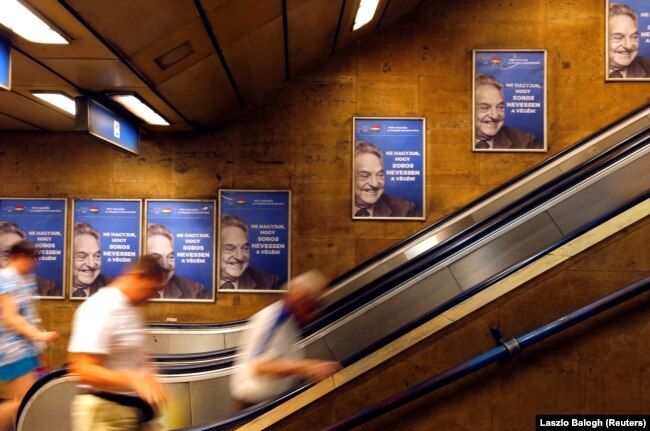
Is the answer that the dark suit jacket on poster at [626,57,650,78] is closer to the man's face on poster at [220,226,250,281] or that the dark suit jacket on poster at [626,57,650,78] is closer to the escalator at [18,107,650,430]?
the escalator at [18,107,650,430]

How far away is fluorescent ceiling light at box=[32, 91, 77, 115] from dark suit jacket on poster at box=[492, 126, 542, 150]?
4946 mm

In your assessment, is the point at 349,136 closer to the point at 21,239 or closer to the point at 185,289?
the point at 185,289

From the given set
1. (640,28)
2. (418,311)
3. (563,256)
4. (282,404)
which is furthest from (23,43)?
→ (640,28)

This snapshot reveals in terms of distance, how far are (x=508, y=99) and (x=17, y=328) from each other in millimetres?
5782

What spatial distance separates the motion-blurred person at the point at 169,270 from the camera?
240 inches

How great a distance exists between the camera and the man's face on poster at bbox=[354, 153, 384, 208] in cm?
615

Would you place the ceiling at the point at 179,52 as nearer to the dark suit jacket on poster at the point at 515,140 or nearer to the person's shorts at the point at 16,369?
the dark suit jacket on poster at the point at 515,140

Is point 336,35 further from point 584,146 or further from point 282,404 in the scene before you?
point 282,404

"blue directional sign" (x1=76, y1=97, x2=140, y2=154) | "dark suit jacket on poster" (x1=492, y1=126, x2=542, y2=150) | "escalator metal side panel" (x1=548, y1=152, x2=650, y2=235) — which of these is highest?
"dark suit jacket on poster" (x1=492, y1=126, x2=542, y2=150)

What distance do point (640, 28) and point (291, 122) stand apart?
4630mm

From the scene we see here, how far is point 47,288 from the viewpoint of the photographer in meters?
6.15

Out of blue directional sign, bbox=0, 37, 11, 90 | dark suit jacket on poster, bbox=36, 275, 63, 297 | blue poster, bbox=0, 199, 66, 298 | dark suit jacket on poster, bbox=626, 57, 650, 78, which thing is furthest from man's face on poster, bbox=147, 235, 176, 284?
dark suit jacket on poster, bbox=626, 57, 650, 78

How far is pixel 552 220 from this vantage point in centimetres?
346

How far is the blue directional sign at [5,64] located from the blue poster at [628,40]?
6.51 metres
